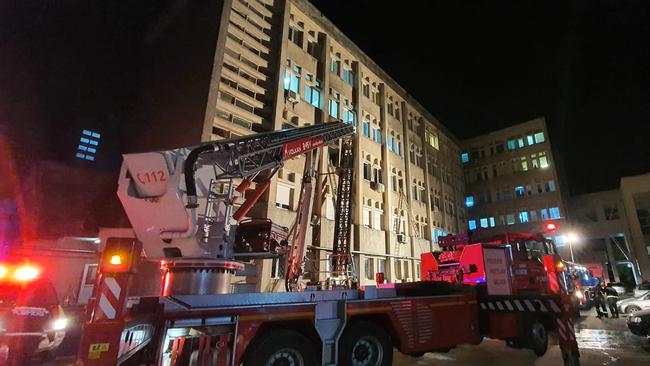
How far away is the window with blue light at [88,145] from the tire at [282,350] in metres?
40.4

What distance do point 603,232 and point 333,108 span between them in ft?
126

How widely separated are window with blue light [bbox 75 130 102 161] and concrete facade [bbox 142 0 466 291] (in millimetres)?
26857

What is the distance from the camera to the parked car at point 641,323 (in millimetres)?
11516

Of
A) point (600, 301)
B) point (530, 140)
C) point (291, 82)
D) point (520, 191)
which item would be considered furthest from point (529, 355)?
point (530, 140)

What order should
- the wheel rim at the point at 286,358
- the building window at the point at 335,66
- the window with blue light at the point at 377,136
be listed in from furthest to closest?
1. the window with blue light at the point at 377,136
2. the building window at the point at 335,66
3. the wheel rim at the point at 286,358

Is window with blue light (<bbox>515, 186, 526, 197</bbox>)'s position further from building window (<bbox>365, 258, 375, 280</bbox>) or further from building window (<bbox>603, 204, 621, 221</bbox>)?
Answer: building window (<bbox>365, 258, 375, 280</bbox>)

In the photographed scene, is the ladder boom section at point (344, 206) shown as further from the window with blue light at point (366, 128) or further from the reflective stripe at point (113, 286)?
the reflective stripe at point (113, 286)

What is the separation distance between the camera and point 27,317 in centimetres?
809

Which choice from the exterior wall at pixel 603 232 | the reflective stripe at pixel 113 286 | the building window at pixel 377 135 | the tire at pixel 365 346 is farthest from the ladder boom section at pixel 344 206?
the exterior wall at pixel 603 232

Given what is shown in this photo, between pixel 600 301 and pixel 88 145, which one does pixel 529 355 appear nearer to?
pixel 600 301

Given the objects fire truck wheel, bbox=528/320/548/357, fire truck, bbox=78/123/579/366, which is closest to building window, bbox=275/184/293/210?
fire truck, bbox=78/123/579/366

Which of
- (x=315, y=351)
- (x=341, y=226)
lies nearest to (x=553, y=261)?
(x=315, y=351)

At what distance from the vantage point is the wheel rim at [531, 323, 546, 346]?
30.9ft

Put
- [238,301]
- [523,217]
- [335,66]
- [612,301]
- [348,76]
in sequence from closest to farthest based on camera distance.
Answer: [238,301] < [612,301] < [335,66] < [348,76] < [523,217]
